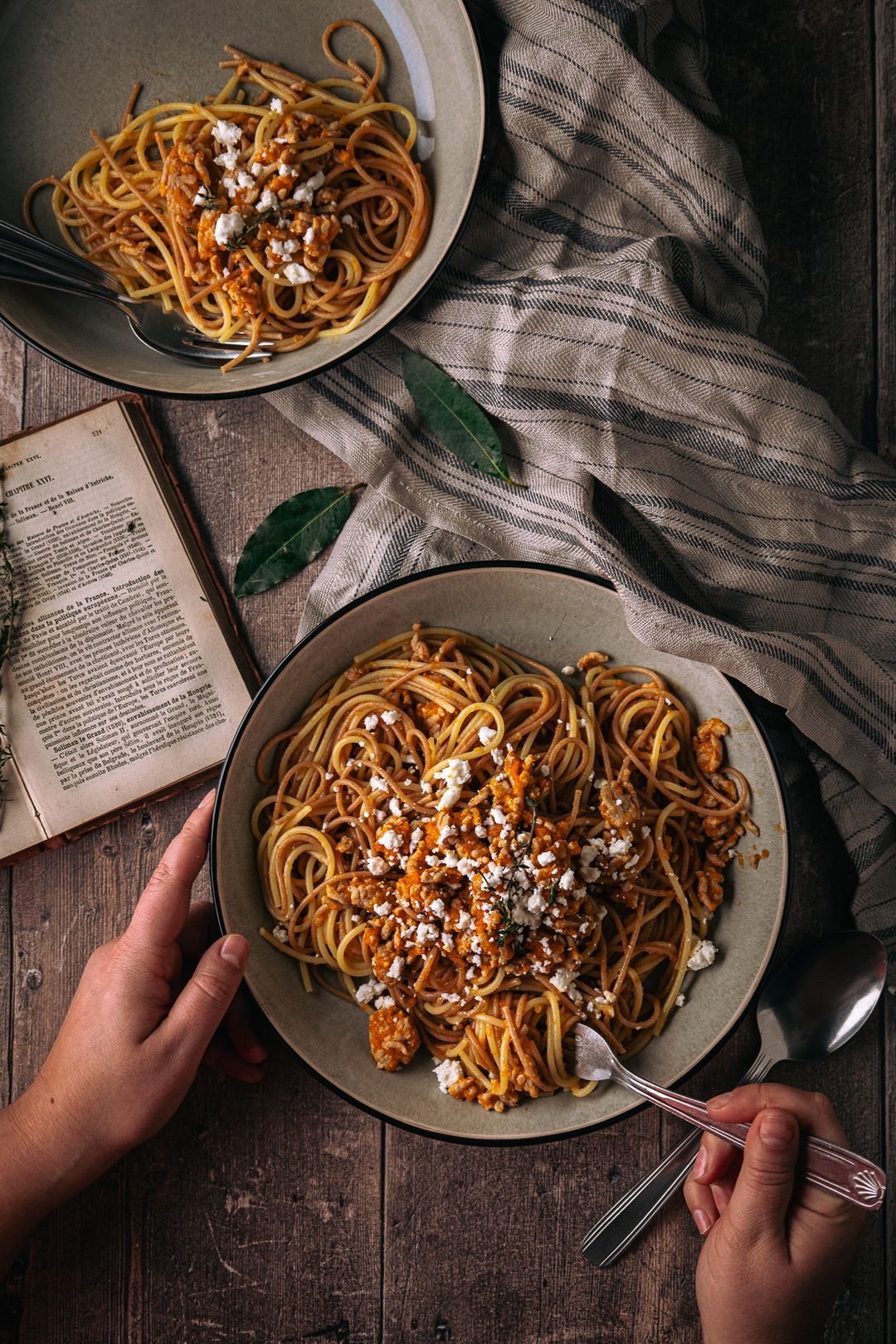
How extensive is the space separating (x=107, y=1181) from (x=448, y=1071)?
81 cm

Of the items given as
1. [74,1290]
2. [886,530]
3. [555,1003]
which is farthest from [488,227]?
[74,1290]

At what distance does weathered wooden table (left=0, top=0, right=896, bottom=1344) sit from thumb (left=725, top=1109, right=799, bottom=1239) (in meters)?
0.28

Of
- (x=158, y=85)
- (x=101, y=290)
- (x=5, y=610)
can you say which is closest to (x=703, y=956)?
(x=5, y=610)

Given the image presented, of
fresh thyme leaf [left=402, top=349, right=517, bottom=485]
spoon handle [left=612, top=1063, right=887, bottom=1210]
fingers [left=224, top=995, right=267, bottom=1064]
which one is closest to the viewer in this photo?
spoon handle [left=612, top=1063, right=887, bottom=1210]

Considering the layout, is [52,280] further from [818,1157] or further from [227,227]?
[818,1157]

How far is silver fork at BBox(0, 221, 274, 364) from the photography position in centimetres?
170

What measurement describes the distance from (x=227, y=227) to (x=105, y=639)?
85 cm

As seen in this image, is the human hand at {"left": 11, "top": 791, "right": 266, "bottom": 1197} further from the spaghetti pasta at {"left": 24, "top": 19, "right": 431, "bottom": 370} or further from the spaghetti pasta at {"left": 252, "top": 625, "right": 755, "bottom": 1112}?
the spaghetti pasta at {"left": 24, "top": 19, "right": 431, "bottom": 370}

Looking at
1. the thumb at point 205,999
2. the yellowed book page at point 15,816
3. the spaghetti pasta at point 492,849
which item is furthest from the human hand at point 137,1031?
the yellowed book page at point 15,816

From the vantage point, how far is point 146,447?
2008 mm

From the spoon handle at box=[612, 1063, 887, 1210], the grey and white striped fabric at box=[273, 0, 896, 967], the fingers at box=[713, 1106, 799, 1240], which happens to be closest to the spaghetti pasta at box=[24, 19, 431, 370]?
the grey and white striped fabric at box=[273, 0, 896, 967]

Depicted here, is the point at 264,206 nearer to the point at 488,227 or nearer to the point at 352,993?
the point at 488,227

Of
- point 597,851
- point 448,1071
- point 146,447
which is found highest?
point 146,447

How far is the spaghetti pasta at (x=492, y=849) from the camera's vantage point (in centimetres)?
167
